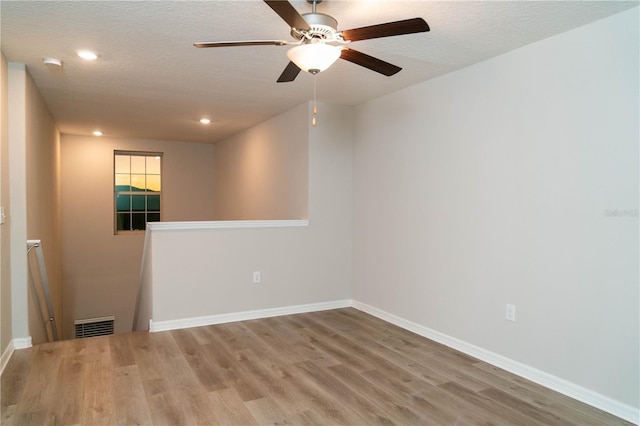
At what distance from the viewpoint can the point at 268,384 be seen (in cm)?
276

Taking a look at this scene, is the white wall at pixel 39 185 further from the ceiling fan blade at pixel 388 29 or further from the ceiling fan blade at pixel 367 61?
the ceiling fan blade at pixel 388 29

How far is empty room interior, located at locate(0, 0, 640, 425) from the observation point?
2391mm

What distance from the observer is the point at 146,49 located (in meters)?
3.01

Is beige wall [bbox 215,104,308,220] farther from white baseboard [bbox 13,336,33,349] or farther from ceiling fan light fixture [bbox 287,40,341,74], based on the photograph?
white baseboard [bbox 13,336,33,349]

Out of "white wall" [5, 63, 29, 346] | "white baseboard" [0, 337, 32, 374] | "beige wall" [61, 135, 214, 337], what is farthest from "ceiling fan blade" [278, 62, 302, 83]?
"beige wall" [61, 135, 214, 337]

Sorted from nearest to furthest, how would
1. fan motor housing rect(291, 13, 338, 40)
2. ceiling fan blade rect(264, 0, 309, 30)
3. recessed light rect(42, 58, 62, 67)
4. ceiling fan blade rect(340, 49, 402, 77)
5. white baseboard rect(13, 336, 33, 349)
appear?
ceiling fan blade rect(264, 0, 309, 30) < fan motor housing rect(291, 13, 338, 40) < ceiling fan blade rect(340, 49, 402, 77) < recessed light rect(42, 58, 62, 67) < white baseboard rect(13, 336, 33, 349)

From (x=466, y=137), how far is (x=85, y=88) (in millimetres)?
3554

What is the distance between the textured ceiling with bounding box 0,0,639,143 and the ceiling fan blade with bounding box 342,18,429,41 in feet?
1.28

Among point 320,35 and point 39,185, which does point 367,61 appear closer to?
point 320,35

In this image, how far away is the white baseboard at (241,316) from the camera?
3.94 metres

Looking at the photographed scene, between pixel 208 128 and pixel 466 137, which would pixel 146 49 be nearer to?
pixel 466 137

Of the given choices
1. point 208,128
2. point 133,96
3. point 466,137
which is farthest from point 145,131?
point 466,137

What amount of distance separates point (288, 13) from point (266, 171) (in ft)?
13.0

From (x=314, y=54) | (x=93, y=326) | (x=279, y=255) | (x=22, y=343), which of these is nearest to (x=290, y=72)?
(x=314, y=54)
